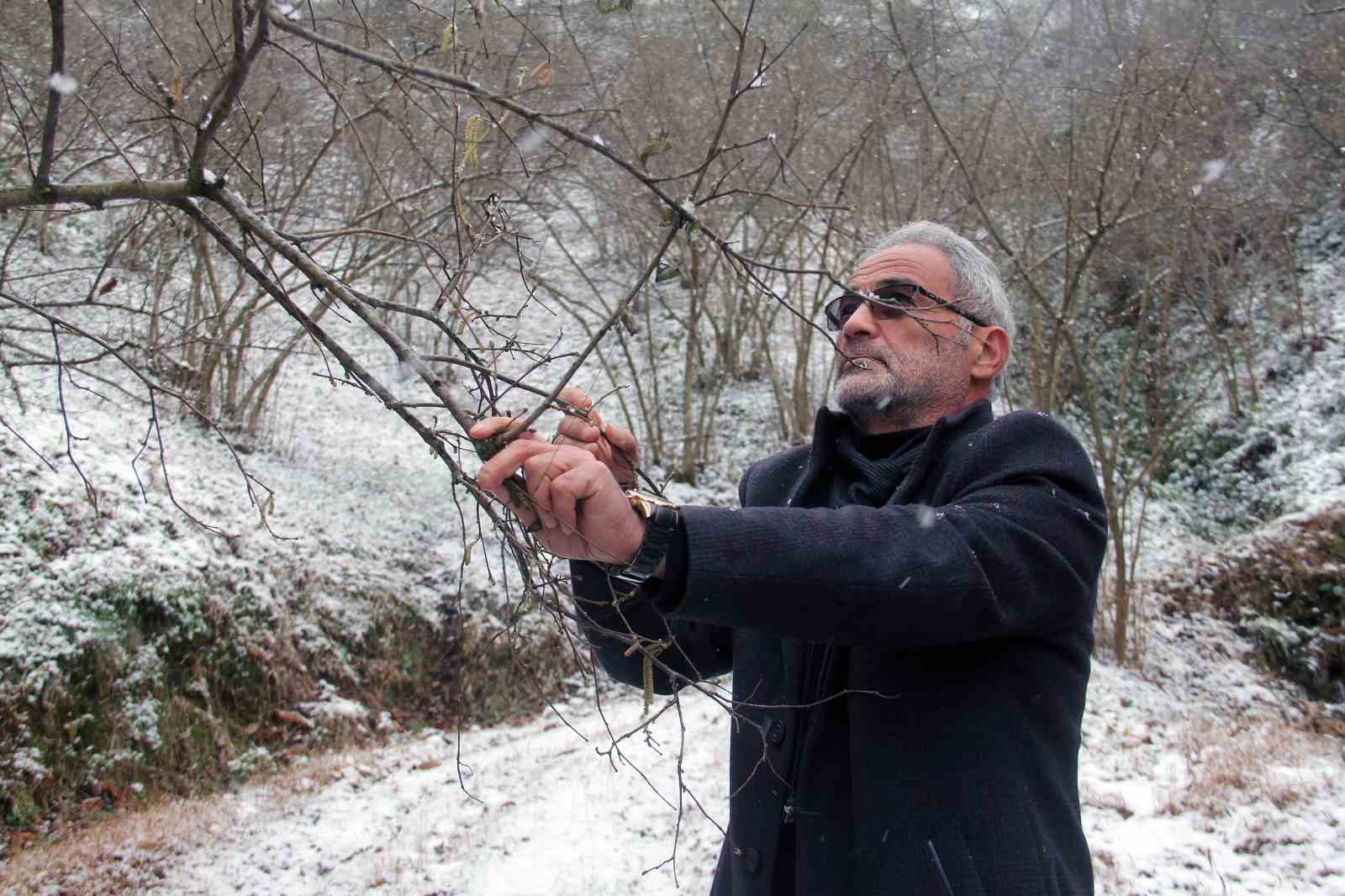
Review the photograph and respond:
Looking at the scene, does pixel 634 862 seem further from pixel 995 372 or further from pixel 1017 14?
pixel 1017 14

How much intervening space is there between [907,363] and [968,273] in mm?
263

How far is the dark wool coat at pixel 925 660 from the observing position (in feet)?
3.95

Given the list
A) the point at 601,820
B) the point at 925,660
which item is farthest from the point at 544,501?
the point at 601,820

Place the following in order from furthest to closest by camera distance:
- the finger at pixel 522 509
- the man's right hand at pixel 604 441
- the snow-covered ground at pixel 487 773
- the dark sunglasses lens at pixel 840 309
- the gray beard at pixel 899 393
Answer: the snow-covered ground at pixel 487 773, the dark sunglasses lens at pixel 840 309, the gray beard at pixel 899 393, the man's right hand at pixel 604 441, the finger at pixel 522 509

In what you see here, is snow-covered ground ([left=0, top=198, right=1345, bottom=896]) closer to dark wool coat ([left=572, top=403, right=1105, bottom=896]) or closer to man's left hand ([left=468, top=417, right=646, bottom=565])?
dark wool coat ([left=572, top=403, right=1105, bottom=896])

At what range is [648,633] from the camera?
174 centimetres

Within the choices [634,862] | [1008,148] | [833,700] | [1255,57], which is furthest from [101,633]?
[1255,57]

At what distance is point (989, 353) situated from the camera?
1790mm

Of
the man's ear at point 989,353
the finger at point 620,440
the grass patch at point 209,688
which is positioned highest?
the man's ear at point 989,353

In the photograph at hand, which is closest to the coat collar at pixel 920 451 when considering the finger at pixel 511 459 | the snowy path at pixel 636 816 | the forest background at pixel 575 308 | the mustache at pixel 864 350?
the mustache at pixel 864 350

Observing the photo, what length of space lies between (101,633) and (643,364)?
290 inches

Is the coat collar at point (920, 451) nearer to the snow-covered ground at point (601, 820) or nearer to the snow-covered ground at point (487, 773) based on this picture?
the snow-covered ground at point (487, 773)

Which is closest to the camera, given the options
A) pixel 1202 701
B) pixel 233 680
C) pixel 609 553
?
pixel 609 553

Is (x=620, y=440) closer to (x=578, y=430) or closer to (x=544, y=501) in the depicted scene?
(x=578, y=430)
